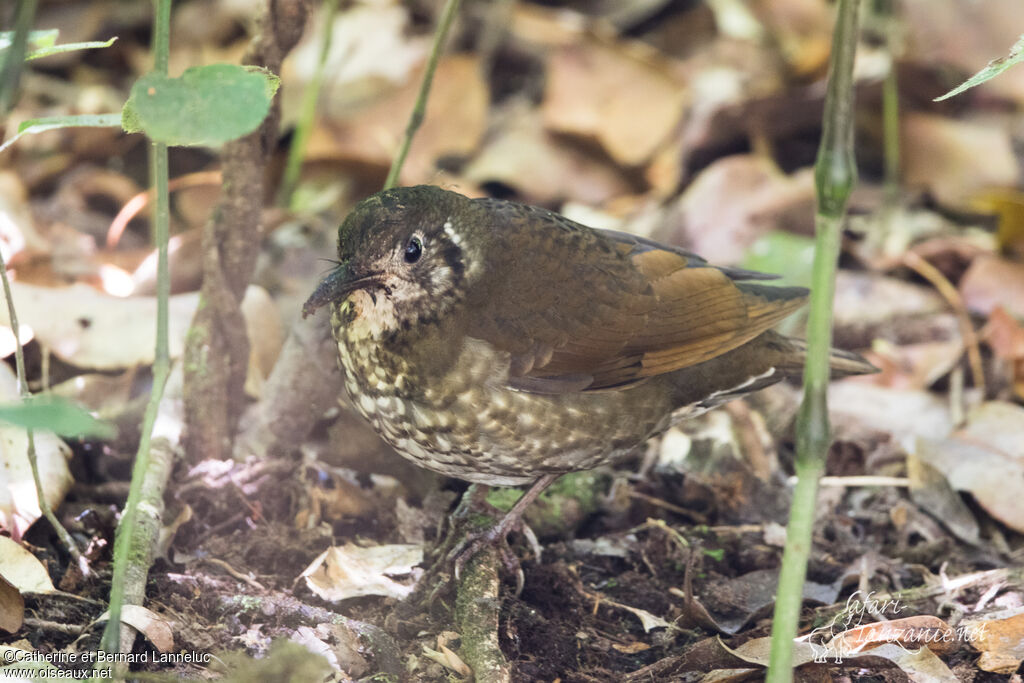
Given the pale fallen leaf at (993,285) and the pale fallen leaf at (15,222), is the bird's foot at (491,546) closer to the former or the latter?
the pale fallen leaf at (15,222)

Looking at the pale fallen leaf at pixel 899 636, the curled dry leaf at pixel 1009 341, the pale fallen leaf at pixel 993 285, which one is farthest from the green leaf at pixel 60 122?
the pale fallen leaf at pixel 993 285

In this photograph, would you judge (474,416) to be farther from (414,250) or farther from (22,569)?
(22,569)

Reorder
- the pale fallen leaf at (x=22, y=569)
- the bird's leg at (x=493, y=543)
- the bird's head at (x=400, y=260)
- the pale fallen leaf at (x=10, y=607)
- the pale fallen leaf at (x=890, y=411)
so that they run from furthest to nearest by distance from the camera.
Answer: the pale fallen leaf at (x=890, y=411) → the bird's leg at (x=493, y=543) → the bird's head at (x=400, y=260) → the pale fallen leaf at (x=22, y=569) → the pale fallen leaf at (x=10, y=607)

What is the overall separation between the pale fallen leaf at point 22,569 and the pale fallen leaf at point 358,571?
681mm

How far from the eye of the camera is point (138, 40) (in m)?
6.36

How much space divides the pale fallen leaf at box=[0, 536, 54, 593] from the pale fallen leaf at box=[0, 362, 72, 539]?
101 millimetres

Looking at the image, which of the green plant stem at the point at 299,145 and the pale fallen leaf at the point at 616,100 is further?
the pale fallen leaf at the point at 616,100

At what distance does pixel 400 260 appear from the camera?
3082 mm

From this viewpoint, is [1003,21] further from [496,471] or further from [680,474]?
[496,471]

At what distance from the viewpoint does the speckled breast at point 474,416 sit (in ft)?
10.3

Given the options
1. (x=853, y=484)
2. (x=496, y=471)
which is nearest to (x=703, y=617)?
(x=496, y=471)

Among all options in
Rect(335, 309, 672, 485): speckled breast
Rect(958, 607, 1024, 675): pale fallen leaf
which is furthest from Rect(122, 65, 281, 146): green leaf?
Rect(958, 607, 1024, 675): pale fallen leaf

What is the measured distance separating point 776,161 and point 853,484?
2.52m

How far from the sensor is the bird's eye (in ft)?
10.1
